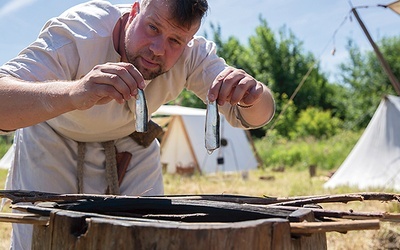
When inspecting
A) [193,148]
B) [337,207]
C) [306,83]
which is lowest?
[337,207]

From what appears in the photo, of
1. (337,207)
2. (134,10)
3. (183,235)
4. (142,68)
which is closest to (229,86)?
(142,68)

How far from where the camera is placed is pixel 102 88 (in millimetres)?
1488

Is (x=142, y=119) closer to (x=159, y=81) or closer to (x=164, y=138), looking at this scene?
(x=159, y=81)

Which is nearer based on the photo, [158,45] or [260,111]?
[158,45]

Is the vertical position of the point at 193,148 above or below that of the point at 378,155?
above

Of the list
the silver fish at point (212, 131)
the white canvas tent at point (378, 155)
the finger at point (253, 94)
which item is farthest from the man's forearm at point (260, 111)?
the white canvas tent at point (378, 155)

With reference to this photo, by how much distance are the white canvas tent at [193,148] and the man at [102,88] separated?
9.12 meters

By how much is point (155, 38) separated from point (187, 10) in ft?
0.50

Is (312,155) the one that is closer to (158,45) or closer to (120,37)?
(120,37)

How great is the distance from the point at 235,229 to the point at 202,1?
1.08 m

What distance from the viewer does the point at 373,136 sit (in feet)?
25.0

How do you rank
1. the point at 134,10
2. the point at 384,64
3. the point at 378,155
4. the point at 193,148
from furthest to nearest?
the point at 193,148
the point at 378,155
the point at 384,64
the point at 134,10

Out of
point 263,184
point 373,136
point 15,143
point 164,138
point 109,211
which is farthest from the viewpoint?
point 164,138

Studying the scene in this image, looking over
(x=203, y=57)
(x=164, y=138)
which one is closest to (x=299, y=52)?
(x=164, y=138)
